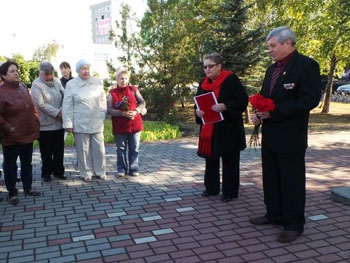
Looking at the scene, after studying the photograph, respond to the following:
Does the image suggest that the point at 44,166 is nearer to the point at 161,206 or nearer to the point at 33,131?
the point at 33,131

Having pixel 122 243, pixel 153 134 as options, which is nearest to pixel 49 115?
pixel 122 243

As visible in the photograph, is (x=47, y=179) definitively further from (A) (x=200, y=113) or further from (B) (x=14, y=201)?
(A) (x=200, y=113)

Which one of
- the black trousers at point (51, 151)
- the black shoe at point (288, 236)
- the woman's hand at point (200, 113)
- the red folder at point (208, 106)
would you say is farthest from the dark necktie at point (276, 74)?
the black trousers at point (51, 151)

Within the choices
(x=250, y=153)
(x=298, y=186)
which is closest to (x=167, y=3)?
(x=250, y=153)

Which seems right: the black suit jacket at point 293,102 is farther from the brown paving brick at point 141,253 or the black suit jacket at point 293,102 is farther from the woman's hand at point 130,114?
the woman's hand at point 130,114

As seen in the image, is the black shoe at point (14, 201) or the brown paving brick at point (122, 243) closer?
the brown paving brick at point (122, 243)

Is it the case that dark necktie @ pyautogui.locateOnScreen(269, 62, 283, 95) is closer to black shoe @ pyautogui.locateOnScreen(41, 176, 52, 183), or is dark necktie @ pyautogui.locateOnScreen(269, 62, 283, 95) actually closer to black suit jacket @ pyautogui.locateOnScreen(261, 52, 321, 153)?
black suit jacket @ pyautogui.locateOnScreen(261, 52, 321, 153)

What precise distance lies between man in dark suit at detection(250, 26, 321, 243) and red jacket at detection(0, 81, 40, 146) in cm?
309

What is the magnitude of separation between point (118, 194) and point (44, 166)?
1531 mm

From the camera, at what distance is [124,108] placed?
613 cm

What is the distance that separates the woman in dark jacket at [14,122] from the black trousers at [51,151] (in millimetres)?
740

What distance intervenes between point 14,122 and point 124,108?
1737mm

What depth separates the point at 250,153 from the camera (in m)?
8.16

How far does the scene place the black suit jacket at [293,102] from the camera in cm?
352
